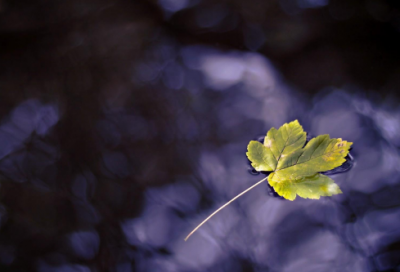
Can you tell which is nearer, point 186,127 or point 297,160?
point 297,160

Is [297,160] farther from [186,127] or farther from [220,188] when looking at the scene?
[186,127]

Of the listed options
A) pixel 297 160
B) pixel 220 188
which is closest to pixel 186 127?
pixel 220 188

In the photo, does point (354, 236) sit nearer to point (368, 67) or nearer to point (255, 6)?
point (368, 67)

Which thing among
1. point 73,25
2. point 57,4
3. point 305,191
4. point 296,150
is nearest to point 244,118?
point 296,150
